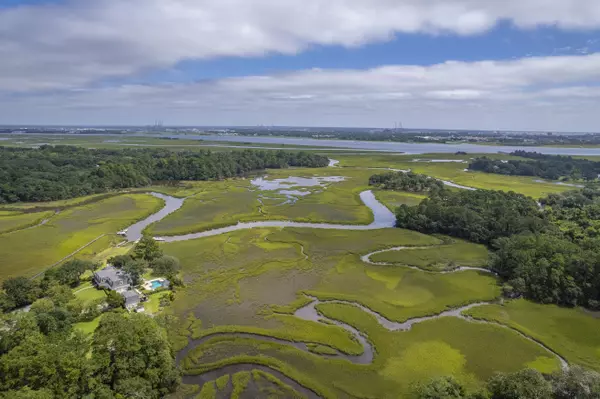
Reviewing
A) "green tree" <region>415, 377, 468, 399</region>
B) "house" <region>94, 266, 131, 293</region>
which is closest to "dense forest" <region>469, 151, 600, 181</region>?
"green tree" <region>415, 377, 468, 399</region>

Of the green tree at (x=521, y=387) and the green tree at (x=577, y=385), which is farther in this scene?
the green tree at (x=577, y=385)

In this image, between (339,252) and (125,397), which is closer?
(125,397)

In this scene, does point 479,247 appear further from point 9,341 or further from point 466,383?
point 9,341

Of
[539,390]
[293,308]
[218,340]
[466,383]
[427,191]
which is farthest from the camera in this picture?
[427,191]

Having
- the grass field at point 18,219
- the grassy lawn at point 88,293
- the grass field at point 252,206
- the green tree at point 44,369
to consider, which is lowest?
the grassy lawn at point 88,293

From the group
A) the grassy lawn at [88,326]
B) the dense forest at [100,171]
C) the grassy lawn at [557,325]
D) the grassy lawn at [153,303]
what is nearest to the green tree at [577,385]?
the grassy lawn at [557,325]

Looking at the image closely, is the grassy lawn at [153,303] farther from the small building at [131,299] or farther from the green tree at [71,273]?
the green tree at [71,273]

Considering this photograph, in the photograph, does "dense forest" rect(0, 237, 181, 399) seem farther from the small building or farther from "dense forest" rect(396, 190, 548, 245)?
"dense forest" rect(396, 190, 548, 245)

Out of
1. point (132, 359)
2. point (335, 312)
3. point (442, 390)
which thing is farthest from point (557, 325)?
point (132, 359)

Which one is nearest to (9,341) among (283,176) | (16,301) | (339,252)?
(16,301)
